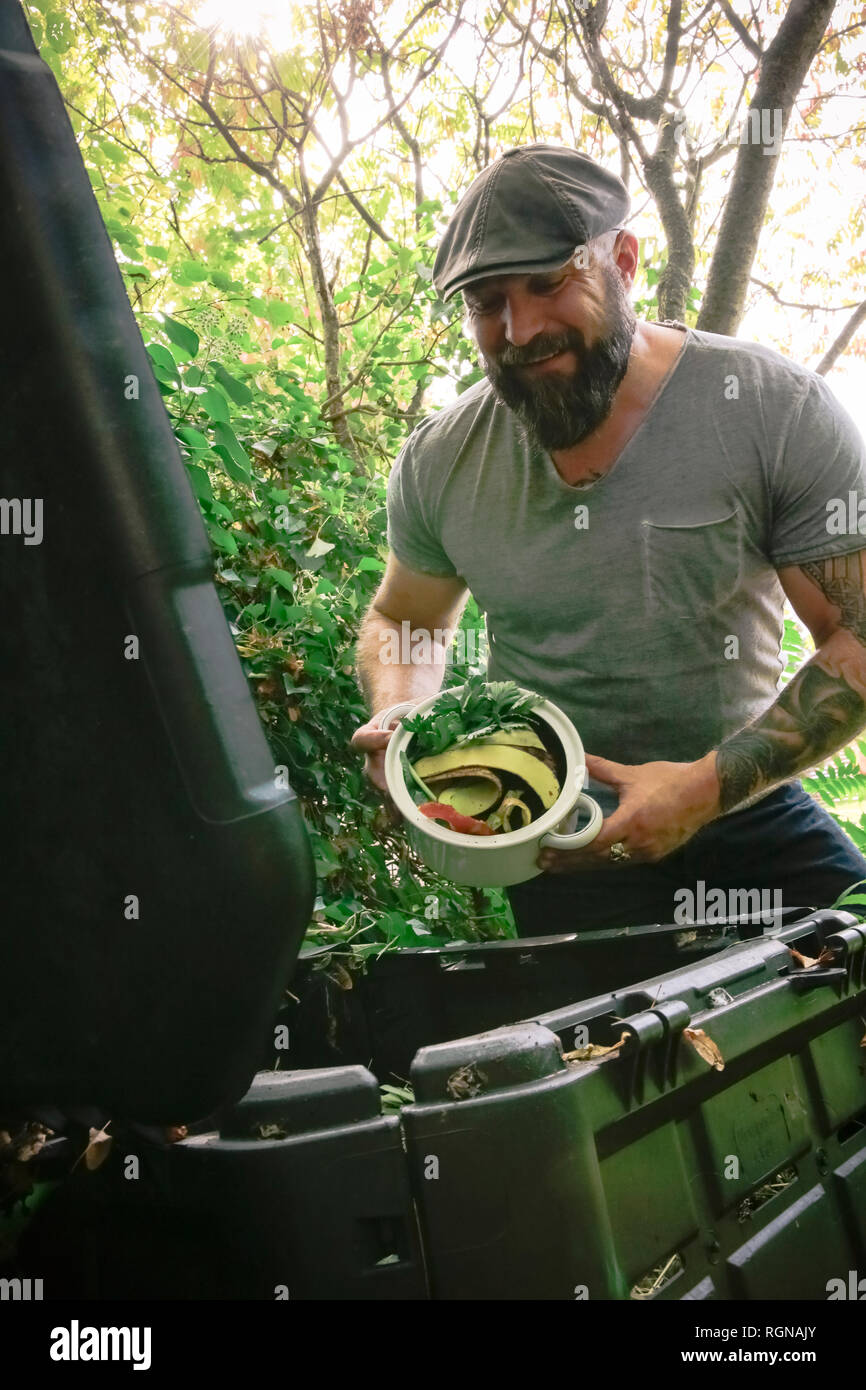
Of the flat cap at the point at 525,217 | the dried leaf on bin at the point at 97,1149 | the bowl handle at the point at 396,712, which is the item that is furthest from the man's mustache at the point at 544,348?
the dried leaf on bin at the point at 97,1149

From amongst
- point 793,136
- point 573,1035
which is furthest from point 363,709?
point 793,136

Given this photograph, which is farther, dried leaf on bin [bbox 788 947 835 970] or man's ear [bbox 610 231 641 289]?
man's ear [bbox 610 231 641 289]

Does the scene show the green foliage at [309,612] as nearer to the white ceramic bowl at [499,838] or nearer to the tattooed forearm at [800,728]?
the white ceramic bowl at [499,838]

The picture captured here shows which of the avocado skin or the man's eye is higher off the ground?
the man's eye

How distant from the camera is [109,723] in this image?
2.46 ft

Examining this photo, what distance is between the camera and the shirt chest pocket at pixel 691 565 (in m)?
2.20

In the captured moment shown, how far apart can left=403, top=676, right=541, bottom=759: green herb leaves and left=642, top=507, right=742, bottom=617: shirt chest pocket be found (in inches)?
26.1

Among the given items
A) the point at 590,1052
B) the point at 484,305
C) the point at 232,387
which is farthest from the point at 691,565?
the point at 590,1052

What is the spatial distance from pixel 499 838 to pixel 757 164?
3.12 metres

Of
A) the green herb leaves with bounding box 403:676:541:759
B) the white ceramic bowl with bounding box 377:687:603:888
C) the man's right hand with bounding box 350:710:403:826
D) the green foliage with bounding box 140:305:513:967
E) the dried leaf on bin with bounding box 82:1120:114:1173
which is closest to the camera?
the dried leaf on bin with bounding box 82:1120:114:1173

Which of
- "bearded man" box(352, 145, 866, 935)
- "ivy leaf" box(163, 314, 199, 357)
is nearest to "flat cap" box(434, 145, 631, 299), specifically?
"bearded man" box(352, 145, 866, 935)

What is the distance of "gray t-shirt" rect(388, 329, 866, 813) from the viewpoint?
2129 millimetres

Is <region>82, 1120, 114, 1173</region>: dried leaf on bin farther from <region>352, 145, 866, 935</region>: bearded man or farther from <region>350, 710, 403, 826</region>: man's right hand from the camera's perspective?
<region>352, 145, 866, 935</region>: bearded man

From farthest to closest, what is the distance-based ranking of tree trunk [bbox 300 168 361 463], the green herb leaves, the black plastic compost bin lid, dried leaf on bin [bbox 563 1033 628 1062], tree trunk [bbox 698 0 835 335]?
tree trunk [bbox 300 168 361 463] < tree trunk [bbox 698 0 835 335] < the green herb leaves < dried leaf on bin [bbox 563 1033 628 1062] < the black plastic compost bin lid
